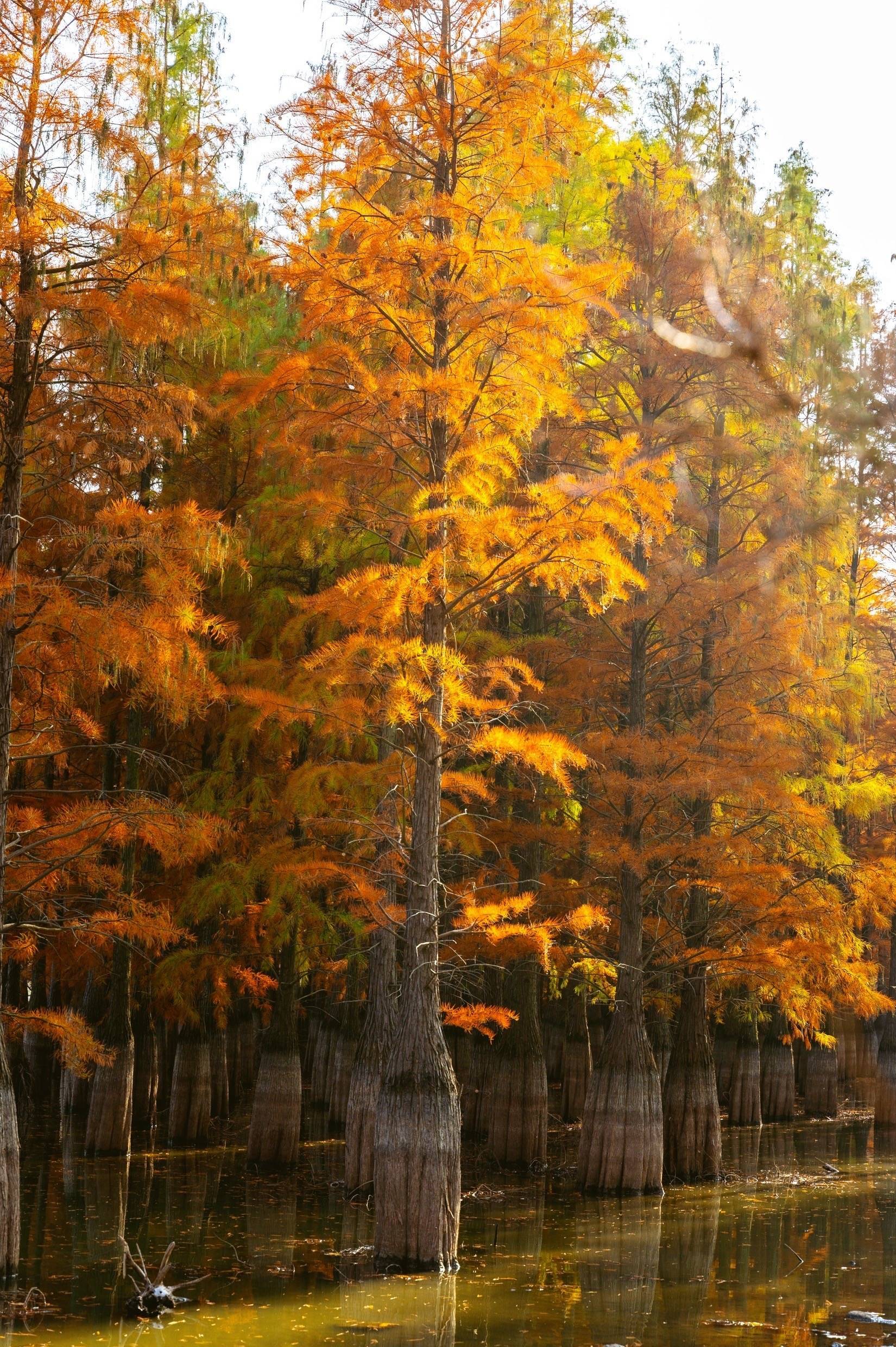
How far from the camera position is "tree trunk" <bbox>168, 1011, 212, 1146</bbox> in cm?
2047

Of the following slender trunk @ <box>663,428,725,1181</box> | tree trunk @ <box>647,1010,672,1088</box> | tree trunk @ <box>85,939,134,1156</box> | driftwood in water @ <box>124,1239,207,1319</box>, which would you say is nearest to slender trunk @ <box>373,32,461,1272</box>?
driftwood in water @ <box>124,1239,207,1319</box>

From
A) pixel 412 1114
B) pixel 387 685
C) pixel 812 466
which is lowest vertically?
pixel 412 1114

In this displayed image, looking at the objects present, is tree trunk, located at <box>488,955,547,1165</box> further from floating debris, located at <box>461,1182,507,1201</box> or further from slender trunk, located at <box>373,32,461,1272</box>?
slender trunk, located at <box>373,32,461,1272</box>

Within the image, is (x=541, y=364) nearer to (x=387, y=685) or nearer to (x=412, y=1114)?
(x=387, y=685)

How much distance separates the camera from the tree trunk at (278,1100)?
1784cm

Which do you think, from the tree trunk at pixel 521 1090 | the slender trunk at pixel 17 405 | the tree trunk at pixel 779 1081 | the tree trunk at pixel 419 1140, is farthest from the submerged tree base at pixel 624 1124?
the tree trunk at pixel 779 1081

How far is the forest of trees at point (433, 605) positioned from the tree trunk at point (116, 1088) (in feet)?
0.28

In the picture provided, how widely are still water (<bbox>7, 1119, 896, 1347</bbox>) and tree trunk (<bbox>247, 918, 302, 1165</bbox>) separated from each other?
0.38m

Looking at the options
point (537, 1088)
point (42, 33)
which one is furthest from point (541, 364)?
point (537, 1088)

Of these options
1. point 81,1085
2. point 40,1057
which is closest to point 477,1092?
point 81,1085

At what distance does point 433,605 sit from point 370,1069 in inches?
259

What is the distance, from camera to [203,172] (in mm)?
12898

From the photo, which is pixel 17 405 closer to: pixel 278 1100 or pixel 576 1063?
pixel 278 1100

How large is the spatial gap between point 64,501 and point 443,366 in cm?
534
